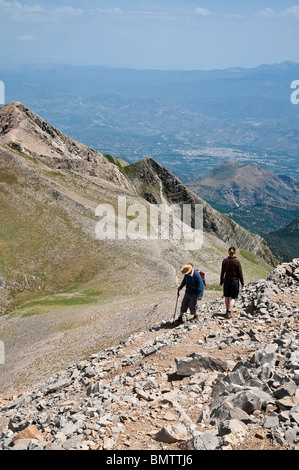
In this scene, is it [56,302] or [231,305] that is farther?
[56,302]

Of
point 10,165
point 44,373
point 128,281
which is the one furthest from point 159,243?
point 44,373

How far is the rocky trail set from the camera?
1146 cm

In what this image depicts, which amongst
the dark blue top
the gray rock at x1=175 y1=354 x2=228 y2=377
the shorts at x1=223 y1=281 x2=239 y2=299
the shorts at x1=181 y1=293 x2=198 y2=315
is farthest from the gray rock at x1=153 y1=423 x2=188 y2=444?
the shorts at x1=181 y1=293 x2=198 y2=315

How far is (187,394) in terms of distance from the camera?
47.7 feet

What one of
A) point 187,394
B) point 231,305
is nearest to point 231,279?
point 231,305

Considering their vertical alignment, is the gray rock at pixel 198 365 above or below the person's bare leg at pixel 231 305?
below

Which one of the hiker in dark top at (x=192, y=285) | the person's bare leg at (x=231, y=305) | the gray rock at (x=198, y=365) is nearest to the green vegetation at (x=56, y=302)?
the hiker in dark top at (x=192, y=285)

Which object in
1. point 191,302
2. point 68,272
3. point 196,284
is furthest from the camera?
point 68,272

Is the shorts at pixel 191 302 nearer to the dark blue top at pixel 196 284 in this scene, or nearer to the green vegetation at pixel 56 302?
the dark blue top at pixel 196 284

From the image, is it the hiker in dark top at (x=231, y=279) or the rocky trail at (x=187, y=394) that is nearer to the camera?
the rocky trail at (x=187, y=394)

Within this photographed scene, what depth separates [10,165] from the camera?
92.7 m

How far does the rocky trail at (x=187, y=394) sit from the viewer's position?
11.5 m

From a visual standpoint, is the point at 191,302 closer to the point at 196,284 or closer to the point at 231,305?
the point at 196,284
